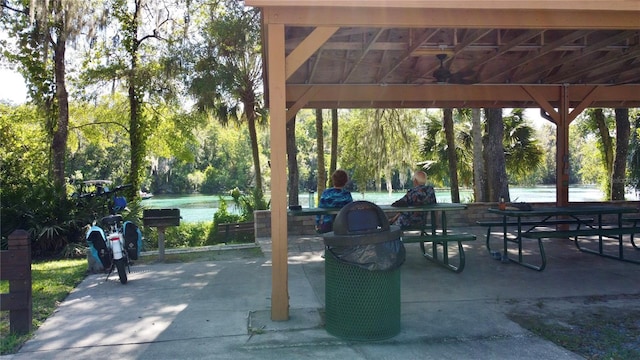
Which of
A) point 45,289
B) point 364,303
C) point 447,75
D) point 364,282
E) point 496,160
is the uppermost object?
point 447,75

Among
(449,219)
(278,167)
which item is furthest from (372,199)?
(278,167)

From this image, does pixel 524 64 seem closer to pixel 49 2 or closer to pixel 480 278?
pixel 480 278

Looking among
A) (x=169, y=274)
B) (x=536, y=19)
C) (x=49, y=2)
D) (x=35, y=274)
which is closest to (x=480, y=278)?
(x=536, y=19)

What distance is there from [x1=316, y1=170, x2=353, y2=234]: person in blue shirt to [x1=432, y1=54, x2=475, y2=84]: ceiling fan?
2.41 meters

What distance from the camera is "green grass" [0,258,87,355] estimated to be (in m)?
4.14

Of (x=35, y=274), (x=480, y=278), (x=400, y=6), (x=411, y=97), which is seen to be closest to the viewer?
(x=400, y=6)

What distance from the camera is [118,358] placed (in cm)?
374

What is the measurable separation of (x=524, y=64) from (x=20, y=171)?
11867 millimetres

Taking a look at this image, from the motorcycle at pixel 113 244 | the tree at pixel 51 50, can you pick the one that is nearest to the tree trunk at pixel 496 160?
the motorcycle at pixel 113 244

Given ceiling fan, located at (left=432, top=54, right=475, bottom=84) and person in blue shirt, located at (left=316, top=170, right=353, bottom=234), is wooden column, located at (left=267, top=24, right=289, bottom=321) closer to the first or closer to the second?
person in blue shirt, located at (left=316, top=170, right=353, bottom=234)

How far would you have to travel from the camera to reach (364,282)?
160 inches

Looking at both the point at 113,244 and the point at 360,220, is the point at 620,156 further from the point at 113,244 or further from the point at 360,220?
the point at 113,244

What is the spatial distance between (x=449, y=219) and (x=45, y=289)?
25.4 feet

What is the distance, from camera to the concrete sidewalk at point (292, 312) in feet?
12.7
